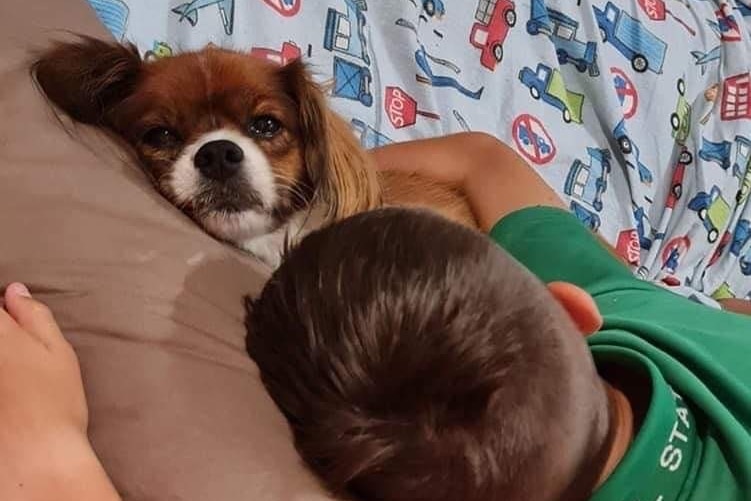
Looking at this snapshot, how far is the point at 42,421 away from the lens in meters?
0.90

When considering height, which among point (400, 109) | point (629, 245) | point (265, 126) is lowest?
point (629, 245)

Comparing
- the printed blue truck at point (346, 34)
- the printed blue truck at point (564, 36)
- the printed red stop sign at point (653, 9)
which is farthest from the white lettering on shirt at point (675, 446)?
the printed red stop sign at point (653, 9)

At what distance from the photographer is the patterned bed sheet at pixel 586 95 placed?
1.70 meters

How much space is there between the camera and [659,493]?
0.95 metres

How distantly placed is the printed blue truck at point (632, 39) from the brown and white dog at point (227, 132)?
76cm

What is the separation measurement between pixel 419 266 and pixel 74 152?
43 cm

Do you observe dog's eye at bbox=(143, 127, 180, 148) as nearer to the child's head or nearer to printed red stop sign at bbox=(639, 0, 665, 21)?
the child's head

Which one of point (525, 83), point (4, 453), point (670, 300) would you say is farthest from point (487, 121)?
point (4, 453)

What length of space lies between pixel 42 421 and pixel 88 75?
48cm

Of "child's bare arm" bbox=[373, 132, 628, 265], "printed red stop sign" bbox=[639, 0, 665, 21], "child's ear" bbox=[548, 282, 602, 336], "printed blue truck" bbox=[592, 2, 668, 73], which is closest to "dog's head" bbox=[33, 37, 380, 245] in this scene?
"child's bare arm" bbox=[373, 132, 628, 265]

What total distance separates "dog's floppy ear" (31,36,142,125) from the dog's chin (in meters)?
0.16

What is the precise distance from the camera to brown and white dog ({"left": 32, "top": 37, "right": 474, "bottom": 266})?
4.11 feet

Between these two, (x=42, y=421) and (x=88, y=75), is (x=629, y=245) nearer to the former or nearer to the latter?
(x=88, y=75)

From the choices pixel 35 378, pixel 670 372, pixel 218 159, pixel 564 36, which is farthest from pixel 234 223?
pixel 564 36
